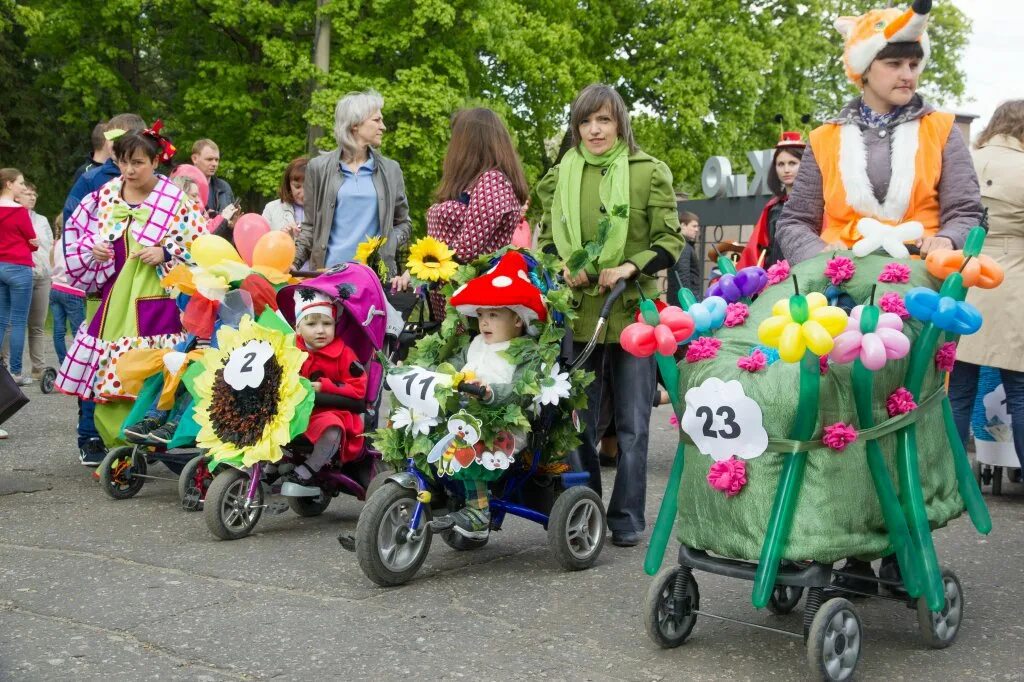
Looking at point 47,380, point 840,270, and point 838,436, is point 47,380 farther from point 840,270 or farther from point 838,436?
point 838,436

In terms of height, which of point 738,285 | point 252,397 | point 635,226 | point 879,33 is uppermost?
point 879,33

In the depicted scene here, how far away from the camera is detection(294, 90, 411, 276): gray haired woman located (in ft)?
24.3

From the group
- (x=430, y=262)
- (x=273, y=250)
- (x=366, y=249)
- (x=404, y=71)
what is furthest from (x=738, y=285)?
(x=404, y=71)

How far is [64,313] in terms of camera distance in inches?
504

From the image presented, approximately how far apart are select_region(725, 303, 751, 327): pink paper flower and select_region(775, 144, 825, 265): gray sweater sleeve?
0.56m

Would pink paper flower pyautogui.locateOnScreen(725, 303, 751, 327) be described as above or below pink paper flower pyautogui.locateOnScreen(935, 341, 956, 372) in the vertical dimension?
above

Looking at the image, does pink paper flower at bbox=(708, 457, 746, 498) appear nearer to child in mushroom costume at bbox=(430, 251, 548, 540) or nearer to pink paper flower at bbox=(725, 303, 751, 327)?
pink paper flower at bbox=(725, 303, 751, 327)

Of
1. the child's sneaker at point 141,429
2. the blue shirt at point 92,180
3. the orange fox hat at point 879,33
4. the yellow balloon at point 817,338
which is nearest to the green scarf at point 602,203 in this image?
the orange fox hat at point 879,33

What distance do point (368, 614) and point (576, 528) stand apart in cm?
114

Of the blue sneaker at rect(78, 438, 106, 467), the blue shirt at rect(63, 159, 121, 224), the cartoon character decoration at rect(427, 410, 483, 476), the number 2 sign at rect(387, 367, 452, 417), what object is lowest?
the blue sneaker at rect(78, 438, 106, 467)

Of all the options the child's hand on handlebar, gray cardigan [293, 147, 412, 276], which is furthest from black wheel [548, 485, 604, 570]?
gray cardigan [293, 147, 412, 276]

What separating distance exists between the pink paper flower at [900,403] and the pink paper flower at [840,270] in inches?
17.4

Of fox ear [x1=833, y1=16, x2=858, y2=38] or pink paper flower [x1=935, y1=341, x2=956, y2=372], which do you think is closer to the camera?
pink paper flower [x1=935, y1=341, x2=956, y2=372]

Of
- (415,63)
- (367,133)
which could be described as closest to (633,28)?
(415,63)
